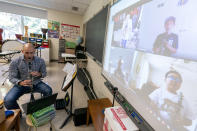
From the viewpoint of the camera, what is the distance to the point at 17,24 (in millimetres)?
4352

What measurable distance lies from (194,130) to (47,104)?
49.4 inches

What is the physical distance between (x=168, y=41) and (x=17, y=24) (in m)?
6.00

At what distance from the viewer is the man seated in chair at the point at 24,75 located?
4.49 feet

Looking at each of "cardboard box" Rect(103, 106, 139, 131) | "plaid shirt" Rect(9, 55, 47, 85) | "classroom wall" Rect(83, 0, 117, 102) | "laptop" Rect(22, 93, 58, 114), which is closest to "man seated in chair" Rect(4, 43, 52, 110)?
"plaid shirt" Rect(9, 55, 47, 85)

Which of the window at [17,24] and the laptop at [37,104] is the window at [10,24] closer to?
the window at [17,24]

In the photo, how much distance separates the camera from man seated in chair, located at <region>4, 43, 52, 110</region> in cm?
137

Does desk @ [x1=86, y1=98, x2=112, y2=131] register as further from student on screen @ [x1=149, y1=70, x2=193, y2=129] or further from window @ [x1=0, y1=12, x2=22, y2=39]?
window @ [x1=0, y1=12, x2=22, y2=39]

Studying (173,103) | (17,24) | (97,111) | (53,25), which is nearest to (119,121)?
(173,103)

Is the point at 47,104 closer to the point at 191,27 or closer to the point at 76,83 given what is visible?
the point at 191,27

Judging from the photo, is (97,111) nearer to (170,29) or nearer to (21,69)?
(170,29)

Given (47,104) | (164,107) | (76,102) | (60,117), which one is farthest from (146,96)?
(76,102)

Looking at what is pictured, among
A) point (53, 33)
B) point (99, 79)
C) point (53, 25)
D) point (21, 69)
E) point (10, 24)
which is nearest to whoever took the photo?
point (21, 69)

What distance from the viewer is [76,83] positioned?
2.95 m

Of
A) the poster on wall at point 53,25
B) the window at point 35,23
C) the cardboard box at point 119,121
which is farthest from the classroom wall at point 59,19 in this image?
the cardboard box at point 119,121
